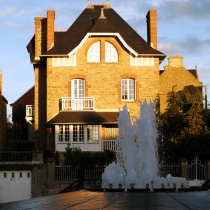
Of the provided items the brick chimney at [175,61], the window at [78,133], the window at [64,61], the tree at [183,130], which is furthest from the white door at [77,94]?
the brick chimney at [175,61]

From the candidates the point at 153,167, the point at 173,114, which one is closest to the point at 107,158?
the point at 173,114

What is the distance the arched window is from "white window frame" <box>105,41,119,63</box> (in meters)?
1.55

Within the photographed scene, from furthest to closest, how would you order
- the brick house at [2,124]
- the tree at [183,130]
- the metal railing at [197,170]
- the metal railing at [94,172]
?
the brick house at [2,124]
the tree at [183,130]
the metal railing at [94,172]
the metal railing at [197,170]

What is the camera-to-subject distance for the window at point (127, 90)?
41594 mm

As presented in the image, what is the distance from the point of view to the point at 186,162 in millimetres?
33969

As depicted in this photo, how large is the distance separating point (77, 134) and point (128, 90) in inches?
187

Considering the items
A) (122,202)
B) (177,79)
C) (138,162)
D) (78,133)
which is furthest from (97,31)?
(122,202)

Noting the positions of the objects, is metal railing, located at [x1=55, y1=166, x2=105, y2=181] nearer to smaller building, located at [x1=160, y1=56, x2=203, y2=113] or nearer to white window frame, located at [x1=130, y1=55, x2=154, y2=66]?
white window frame, located at [x1=130, y1=55, x2=154, y2=66]

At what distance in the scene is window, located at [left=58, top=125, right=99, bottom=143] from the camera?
39.9 meters

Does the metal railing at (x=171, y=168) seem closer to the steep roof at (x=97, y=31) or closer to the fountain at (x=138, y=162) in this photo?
the steep roof at (x=97, y=31)

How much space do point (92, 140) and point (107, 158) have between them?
5.65m

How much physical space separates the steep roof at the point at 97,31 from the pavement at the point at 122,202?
28.2m

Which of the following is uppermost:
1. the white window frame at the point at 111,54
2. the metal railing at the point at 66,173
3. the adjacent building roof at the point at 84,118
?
the white window frame at the point at 111,54

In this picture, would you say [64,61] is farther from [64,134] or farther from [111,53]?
[64,134]
